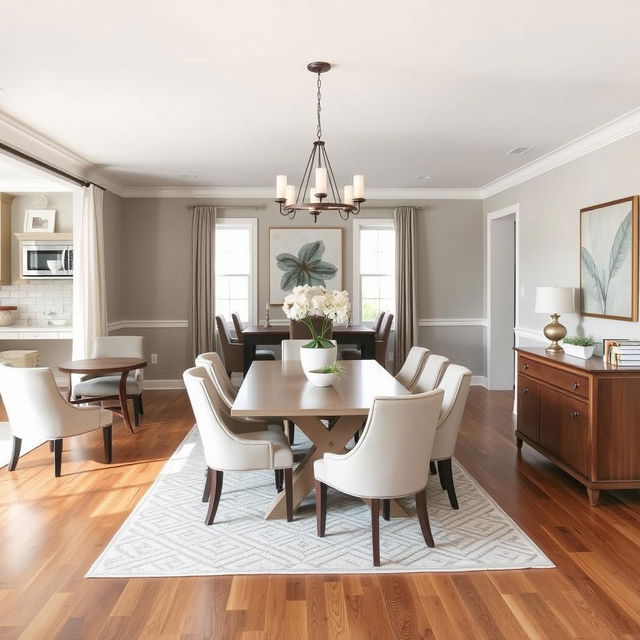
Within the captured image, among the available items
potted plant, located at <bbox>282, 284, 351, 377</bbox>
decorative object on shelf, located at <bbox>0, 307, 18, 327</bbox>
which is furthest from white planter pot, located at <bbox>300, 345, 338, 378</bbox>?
decorative object on shelf, located at <bbox>0, 307, 18, 327</bbox>

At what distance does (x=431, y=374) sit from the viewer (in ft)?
13.3

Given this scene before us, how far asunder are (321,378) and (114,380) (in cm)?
257

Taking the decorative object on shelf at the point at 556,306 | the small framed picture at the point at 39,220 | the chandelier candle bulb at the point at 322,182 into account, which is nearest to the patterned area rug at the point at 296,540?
the decorative object on shelf at the point at 556,306

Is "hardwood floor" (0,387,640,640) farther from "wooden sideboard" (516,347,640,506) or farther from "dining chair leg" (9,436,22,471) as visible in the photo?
"dining chair leg" (9,436,22,471)

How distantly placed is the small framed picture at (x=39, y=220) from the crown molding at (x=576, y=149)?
211 inches

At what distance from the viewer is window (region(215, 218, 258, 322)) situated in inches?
299

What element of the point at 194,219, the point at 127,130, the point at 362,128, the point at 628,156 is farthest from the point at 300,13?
the point at 194,219

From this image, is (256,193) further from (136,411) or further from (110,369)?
(110,369)

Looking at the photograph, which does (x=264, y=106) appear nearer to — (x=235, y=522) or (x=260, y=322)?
Result: (x=235, y=522)

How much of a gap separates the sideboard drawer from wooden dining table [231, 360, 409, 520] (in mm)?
1165

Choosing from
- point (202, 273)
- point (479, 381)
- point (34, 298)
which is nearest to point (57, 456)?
point (202, 273)

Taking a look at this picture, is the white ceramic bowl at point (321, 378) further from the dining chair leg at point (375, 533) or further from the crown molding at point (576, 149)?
the crown molding at point (576, 149)

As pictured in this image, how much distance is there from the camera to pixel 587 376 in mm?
3658

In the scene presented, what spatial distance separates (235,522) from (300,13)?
104 inches
